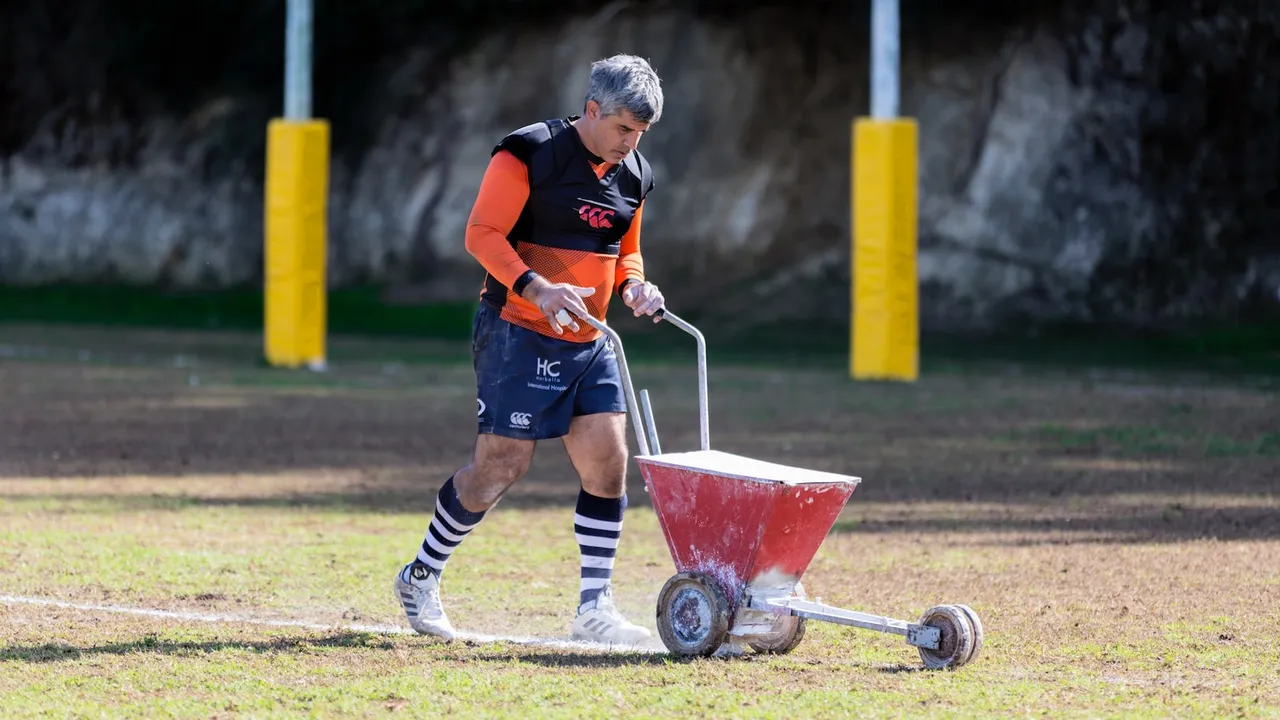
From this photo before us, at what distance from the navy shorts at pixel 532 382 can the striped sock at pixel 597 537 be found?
32 cm

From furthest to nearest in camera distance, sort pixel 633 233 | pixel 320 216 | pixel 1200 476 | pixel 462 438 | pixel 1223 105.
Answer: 1. pixel 1223 105
2. pixel 320 216
3. pixel 462 438
4. pixel 1200 476
5. pixel 633 233

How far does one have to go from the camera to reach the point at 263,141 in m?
35.9

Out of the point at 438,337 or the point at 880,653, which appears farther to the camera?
the point at 438,337

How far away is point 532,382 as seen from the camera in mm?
6387

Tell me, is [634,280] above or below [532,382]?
above

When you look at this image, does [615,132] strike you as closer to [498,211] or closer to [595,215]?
[595,215]

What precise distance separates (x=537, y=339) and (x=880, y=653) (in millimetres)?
1579

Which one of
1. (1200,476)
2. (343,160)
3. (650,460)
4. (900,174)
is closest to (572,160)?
Answer: (650,460)

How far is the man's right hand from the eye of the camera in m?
6.09

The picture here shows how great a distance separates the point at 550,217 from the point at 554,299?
1.37 ft

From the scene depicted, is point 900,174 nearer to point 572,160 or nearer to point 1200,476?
point 1200,476

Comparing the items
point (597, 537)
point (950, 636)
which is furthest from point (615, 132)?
point (950, 636)

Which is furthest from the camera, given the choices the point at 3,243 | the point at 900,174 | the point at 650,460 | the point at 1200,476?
the point at 3,243

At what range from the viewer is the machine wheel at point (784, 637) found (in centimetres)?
624
